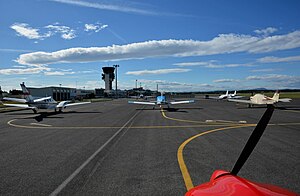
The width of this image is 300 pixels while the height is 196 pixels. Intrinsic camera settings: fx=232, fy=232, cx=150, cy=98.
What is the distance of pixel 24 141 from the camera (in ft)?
33.9

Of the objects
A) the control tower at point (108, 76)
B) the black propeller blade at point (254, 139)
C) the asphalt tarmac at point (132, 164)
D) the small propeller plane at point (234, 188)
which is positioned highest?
the control tower at point (108, 76)

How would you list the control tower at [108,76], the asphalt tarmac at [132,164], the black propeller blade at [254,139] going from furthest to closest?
the control tower at [108,76], the asphalt tarmac at [132,164], the black propeller blade at [254,139]

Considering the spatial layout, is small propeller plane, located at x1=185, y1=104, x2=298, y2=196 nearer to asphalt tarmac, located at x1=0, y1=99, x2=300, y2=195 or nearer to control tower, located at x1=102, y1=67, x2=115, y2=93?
asphalt tarmac, located at x1=0, y1=99, x2=300, y2=195

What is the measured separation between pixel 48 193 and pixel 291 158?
6.64 meters

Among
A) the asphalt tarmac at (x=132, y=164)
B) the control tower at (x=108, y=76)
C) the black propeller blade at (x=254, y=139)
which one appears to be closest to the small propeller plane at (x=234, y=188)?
the black propeller blade at (x=254, y=139)

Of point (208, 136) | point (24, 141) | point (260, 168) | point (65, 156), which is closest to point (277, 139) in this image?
point (208, 136)

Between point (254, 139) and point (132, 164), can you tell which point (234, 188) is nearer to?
point (254, 139)

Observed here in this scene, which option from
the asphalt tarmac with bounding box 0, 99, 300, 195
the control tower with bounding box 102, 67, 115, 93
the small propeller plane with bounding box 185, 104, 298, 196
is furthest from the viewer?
the control tower with bounding box 102, 67, 115, 93

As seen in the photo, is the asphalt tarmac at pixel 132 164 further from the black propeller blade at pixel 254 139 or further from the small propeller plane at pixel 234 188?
the small propeller plane at pixel 234 188

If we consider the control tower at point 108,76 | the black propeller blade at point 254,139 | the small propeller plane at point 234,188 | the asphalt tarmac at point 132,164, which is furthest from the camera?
the control tower at point 108,76

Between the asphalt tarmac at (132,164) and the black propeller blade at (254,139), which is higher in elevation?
the black propeller blade at (254,139)

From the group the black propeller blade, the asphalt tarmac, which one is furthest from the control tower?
the black propeller blade

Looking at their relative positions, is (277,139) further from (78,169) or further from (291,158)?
(78,169)

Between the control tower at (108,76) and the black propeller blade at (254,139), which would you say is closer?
the black propeller blade at (254,139)
